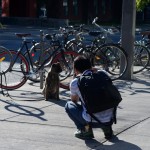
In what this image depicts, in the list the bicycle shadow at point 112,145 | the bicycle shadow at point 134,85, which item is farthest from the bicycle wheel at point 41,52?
the bicycle shadow at point 112,145

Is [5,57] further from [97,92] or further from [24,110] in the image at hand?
[97,92]

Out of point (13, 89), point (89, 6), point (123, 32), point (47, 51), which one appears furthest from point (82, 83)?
point (89, 6)

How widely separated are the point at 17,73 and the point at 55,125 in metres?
3.74

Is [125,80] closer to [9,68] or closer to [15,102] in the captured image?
[9,68]

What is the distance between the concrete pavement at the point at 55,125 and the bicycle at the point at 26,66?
0.88ft

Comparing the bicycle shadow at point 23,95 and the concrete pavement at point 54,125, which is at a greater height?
the concrete pavement at point 54,125

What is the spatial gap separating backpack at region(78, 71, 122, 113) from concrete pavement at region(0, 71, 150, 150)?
1.46 feet

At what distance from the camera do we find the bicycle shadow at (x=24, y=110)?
9.54 metres

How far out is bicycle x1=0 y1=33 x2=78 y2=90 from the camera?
1207 centimetres

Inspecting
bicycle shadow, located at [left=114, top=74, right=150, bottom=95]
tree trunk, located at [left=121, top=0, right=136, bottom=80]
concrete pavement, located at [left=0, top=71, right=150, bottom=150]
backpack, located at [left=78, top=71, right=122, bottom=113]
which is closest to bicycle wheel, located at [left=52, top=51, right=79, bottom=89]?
concrete pavement, located at [left=0, top=71, right=150, bottom=150]

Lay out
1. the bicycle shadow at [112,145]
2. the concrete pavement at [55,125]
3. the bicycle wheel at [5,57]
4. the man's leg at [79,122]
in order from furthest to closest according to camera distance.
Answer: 1. the bicycle wheel at [5,57]
2. the man's leg at [79,122]
3. the concrete pavement at [55,125]
4. the bicycle shadow at [112,145]

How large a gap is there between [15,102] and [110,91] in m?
3.16

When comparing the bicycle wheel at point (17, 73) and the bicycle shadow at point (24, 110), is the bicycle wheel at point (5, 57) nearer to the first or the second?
the bicycle wheel at point (17, 73)

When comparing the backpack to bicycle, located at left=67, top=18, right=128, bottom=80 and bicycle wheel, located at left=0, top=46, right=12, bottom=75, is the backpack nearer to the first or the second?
bicycle wheel, located at left=0, top=46, right=12, bottom=75
